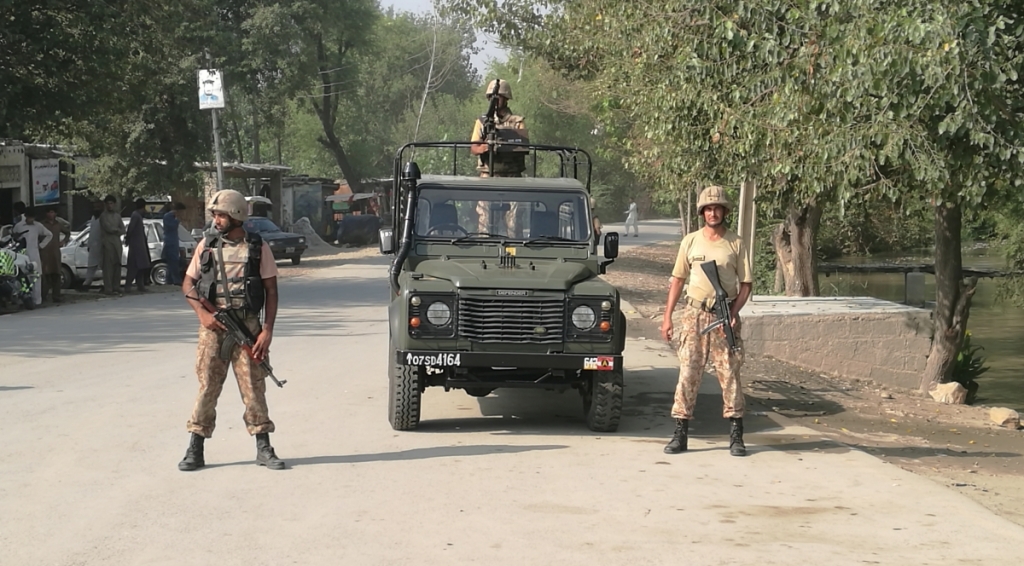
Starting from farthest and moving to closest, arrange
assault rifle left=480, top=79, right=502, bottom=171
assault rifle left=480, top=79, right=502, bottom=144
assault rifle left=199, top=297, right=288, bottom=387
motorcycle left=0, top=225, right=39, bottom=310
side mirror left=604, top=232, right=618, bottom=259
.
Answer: motorcycle left=0, top=225, right=39, bottom=310 < assault rifle left=480, top=79, right=502, bottom=144 < assault rifle left=480, top=79, right=502, bottom=171 < side mirror left=604, top=232, right=618, bottom=259 < assault rifle left=199, top=297, right=288, bottom=387

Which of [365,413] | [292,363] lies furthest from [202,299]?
[292,363]

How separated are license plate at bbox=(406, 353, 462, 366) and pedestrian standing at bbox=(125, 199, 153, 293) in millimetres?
15839

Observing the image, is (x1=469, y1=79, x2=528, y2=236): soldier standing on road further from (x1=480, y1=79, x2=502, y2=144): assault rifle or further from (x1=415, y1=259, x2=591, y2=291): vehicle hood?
(x1=415, y1=259, x2=591, y2=291): vehicle hood

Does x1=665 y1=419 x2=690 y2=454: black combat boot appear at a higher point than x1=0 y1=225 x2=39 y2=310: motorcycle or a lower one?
lower

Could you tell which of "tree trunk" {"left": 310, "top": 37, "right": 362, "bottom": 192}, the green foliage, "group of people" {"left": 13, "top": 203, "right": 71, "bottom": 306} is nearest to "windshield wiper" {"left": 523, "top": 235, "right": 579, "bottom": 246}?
the green foliage

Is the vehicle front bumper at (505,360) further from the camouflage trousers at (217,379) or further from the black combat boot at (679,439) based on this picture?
the camouflage trousers at (217,379)

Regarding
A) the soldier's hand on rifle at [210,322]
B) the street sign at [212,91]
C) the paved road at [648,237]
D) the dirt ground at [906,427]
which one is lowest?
the dirt ground at [906,427]

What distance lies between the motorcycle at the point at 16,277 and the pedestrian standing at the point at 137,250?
342cm

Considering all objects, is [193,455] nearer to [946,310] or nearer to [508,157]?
[508,157]

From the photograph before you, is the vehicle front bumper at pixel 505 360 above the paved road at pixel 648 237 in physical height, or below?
above

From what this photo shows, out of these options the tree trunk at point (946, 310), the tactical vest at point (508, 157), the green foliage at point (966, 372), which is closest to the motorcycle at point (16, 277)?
the tactical vest at point (508, 157)

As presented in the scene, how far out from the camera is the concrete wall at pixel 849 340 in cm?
1421

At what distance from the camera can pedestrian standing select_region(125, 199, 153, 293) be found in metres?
23.4

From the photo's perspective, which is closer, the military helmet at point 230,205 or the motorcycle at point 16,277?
Result: the military helmet at point 230,205
